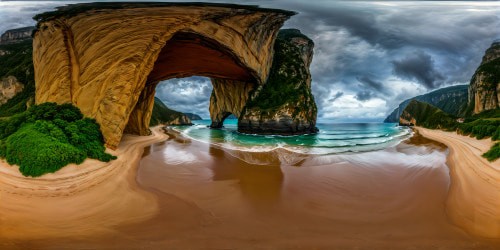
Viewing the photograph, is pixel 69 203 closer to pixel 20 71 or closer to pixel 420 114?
pixel 20 71

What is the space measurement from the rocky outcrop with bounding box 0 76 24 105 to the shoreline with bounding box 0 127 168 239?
29641 millimetres

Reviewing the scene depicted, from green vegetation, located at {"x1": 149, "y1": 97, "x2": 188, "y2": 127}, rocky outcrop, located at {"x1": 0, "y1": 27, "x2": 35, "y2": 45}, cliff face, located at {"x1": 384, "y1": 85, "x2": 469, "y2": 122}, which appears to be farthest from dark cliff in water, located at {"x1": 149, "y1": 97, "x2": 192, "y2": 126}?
cliff face, located at {"x1": 384, "y1": 85, "x2": 469, "y2": 122}

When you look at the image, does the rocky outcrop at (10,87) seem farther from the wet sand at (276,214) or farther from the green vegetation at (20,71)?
the wet sand at (276,214)

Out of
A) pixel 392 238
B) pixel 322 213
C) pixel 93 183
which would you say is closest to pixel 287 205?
pixel 322 213

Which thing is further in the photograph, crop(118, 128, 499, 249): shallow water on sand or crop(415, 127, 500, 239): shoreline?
crop(415, 127, 500, 239): shoreline

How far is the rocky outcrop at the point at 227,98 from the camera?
34250 mm

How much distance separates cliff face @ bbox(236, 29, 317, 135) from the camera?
29297mm

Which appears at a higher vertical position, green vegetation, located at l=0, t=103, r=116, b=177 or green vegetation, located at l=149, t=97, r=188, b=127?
green vegetation, located at l=0, t=103, r=116, b=177

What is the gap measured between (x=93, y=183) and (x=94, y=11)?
6306mm

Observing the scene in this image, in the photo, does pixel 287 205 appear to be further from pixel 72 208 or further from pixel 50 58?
pixel 50 58

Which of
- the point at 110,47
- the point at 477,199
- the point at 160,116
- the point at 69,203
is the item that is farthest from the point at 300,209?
the point at 160,116

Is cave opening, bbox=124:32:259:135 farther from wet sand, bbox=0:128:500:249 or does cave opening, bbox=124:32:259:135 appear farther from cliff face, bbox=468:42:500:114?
cliff face, bbox=468:42:500:114

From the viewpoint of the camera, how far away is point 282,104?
2989 centimetres

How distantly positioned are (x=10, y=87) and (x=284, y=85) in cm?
3349
